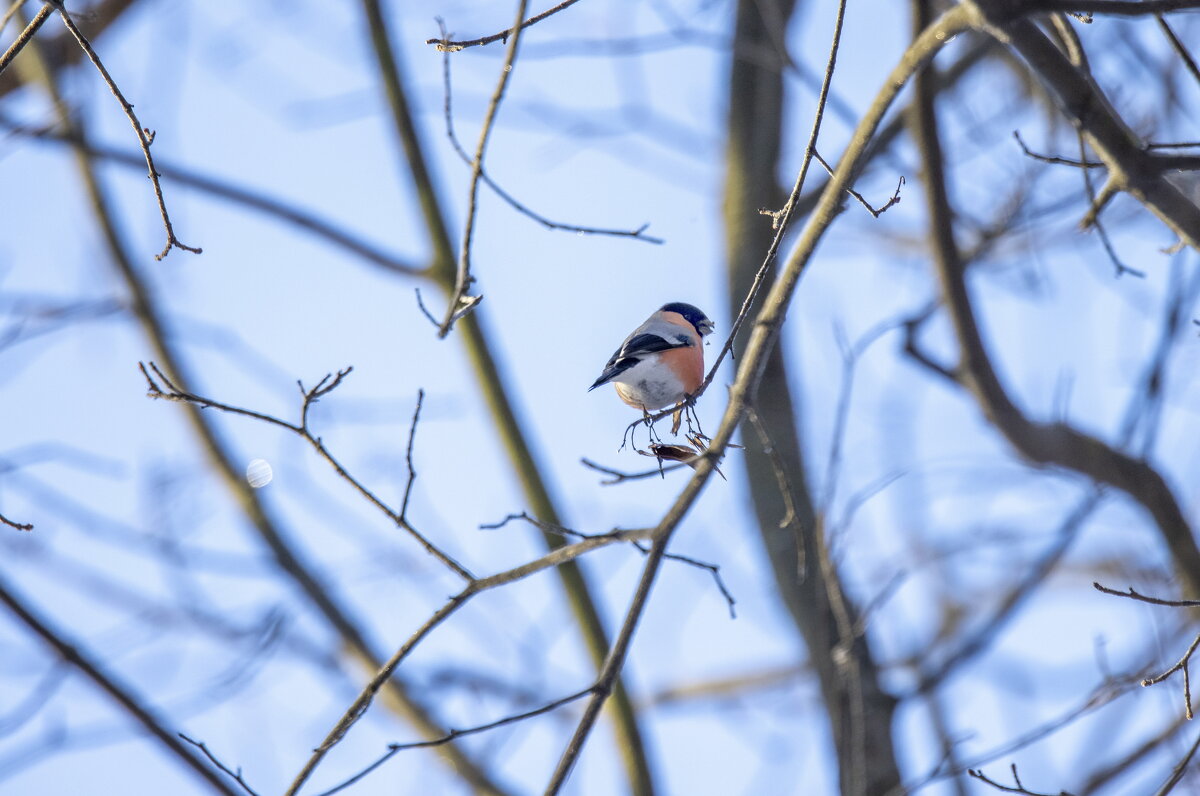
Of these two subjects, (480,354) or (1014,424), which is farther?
(480,354)

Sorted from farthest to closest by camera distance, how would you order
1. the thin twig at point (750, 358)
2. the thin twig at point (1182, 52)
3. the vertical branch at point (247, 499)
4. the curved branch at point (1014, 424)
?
the vertical branch at point (247, 499) → the curved branch at point (1014, 424) → the thin twig at point (1182, 52) → the thin twig at point (750, 358)

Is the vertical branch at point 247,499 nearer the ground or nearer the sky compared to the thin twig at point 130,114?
nearer the sky

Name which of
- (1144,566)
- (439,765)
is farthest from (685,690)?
(1144,566)

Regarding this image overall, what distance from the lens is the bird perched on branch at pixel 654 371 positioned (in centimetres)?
271

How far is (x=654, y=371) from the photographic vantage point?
2725 mm

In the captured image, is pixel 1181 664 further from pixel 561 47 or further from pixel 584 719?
pixel 561 47

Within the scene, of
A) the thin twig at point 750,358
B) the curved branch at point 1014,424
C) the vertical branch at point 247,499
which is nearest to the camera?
the thin twig at point 750,358

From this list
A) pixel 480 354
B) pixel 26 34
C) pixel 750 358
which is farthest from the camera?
pixel 480 354

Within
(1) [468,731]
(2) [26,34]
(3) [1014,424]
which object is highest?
(3) [1014,424]

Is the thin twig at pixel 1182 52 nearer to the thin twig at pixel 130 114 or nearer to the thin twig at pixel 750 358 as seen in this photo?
the thin twig at pixel 750 358

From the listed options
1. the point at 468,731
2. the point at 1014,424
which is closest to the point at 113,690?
the point at 468,731

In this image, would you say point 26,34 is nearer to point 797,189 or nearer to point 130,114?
point 130,114

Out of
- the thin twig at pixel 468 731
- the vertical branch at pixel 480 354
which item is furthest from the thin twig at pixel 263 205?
the thin twig at pixel 468 731

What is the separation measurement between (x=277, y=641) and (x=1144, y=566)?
3.03 m
